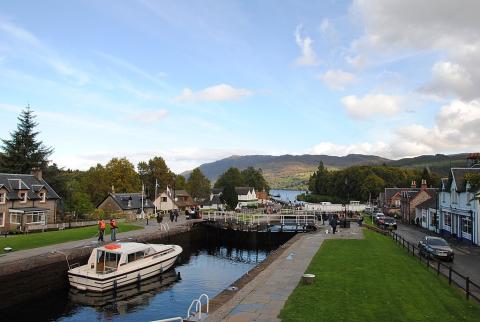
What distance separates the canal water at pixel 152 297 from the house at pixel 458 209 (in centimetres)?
2319

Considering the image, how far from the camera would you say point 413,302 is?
741 inches

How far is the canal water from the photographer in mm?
24141

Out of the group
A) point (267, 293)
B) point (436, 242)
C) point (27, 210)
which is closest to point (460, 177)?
point (436, 242)

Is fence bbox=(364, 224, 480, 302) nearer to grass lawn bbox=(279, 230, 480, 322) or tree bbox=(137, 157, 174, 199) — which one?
grass lawn bbox=(279, 230, 480, 322)

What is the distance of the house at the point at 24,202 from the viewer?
5112cm

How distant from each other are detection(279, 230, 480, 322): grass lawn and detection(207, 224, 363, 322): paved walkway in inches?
22.9

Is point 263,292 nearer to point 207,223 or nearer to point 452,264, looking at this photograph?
point 452,264

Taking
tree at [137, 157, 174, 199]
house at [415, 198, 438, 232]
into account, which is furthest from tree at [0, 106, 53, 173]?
house at [415, 198, 438, 232]

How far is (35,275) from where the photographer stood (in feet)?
93.3

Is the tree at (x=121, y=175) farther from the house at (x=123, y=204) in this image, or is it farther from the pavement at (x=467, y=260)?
the pavement at (x=467, y=260)

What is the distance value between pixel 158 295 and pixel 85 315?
5.84 metres

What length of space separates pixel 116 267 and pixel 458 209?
3969 cm

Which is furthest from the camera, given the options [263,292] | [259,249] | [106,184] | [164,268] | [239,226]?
[106,184]

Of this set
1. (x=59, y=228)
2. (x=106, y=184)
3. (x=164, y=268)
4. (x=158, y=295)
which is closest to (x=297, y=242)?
(x=164, y=268)
